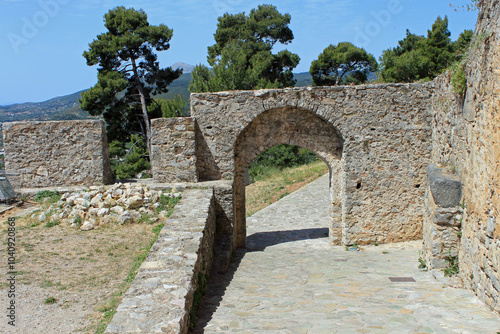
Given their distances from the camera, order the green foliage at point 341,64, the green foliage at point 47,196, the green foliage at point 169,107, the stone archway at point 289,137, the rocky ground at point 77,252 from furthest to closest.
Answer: the green foliage at point 341,64 → the green foliage at point 169,107 → the stone archway at point 289,137 → the green foliage at point 47,196 → the rocky ground at point 77,252

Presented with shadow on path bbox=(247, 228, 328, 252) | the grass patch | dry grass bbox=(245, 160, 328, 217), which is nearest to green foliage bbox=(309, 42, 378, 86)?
dry grass bbox=(245, 160, 328, 217)

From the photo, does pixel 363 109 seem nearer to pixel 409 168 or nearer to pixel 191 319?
pixel 409 168

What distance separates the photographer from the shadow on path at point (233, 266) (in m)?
4.91

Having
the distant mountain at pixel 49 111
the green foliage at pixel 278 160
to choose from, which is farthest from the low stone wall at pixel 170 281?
the green foliage at pixel 278 160

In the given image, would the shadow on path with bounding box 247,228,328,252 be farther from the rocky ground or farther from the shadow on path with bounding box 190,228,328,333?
the rocky ground

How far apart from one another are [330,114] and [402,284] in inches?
147

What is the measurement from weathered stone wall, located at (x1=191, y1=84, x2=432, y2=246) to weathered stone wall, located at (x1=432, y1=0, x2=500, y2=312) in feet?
7.58

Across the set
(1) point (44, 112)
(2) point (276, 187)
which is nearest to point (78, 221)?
(2) point (276, 187)

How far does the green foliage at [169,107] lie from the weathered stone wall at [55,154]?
11436 millimetres

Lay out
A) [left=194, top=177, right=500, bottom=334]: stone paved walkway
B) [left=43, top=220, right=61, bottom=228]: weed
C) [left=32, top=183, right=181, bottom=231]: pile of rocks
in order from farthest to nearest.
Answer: [left=32, top=183, right=181, bottom=231]: pile of rocks < [left=43, top=220, right=61, bottom=228]: weed < [left=194, top=177, right=500, bottom=334]: stone paved walkway

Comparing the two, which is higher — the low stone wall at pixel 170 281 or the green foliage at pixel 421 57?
the green foliage at pixel 421 57

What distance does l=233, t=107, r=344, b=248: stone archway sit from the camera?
29.5 ft

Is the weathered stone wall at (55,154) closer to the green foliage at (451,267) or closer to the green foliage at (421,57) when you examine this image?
the green foliage at (451,267)

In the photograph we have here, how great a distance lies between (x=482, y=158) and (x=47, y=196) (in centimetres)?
709
